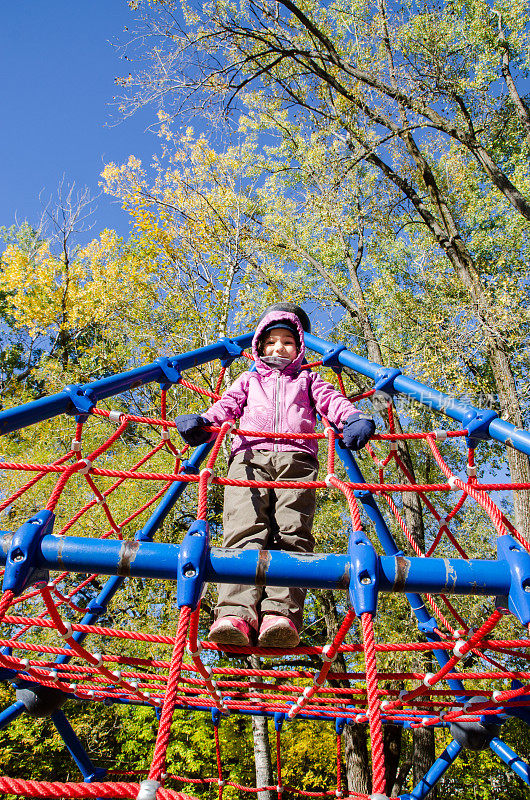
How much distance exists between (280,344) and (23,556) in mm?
2000

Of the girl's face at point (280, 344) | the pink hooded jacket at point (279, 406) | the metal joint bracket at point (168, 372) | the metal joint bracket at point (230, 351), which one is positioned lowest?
the pink hooded jacket at point (279, 406)

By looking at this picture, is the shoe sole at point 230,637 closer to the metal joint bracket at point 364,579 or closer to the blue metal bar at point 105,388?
the metal joint bracket at point 364,579

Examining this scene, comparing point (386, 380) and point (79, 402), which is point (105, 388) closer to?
point (79, 402)

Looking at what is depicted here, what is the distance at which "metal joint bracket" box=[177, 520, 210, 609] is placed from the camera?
1265mm

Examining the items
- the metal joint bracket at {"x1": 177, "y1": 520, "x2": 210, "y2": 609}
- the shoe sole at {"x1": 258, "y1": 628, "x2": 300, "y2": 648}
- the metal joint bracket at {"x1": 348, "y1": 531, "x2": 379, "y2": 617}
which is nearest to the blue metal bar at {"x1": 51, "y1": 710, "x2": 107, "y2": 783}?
the shoe sole at {"x1": 258, "y1": 628, "x2": 300, "y2": 648}

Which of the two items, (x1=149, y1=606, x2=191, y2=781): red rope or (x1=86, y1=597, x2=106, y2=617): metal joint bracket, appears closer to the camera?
(x1=149, y1=606, x2=191, y2=781): red rope

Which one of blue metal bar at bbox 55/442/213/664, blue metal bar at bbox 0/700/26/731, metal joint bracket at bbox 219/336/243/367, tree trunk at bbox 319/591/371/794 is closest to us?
blue metal bar at bbox 0/700/26/731

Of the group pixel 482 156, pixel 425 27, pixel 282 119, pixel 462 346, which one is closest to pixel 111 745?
pixel 462 346

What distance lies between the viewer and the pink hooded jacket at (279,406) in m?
2.48

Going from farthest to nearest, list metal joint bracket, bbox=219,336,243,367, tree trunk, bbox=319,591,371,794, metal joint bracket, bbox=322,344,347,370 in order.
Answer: tree trunk, bbox=319,591,371,794, metal joint bracket, bbox=219,336,243,367, metal joint bracket, bbox=322,344,347,370

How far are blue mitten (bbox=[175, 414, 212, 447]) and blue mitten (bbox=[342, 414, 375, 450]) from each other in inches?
22.5

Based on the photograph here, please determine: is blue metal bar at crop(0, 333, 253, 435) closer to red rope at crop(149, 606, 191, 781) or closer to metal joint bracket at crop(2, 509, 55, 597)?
metal joint bracket at crop(2, 509, 55, 597)

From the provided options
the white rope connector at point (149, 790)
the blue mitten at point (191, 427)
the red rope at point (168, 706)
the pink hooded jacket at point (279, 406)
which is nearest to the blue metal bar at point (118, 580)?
the pink hooded jacket at point (279, 406)

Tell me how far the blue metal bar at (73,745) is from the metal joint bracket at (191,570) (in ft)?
6.82
